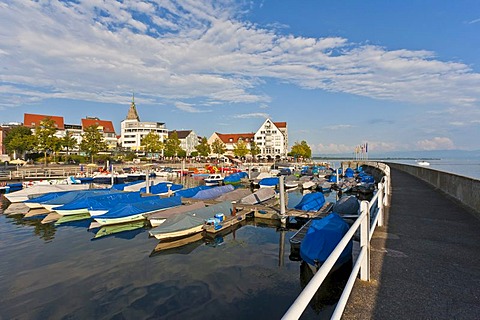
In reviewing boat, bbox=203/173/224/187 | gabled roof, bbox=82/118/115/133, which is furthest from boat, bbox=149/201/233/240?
gabled roof, bbox=82/118/115/133

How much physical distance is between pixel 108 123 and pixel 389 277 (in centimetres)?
13951

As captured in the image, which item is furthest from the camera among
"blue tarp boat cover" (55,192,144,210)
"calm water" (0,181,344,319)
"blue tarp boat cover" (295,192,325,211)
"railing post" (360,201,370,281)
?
"blue tarp boat cover" (295,192,325,211)

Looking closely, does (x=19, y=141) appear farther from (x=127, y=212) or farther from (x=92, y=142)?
(x=127, y=212)

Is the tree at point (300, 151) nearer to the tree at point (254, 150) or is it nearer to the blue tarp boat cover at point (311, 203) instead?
the tree at point (254, 150)

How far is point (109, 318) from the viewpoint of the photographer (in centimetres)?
929

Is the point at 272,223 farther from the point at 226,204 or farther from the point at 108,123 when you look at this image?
the point at 108,123

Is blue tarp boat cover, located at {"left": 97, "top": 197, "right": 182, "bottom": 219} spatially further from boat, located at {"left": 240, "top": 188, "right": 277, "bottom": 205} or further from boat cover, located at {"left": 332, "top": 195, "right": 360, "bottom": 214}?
boat cover, located at {"left": 332, "top": 195, "right": 360, "bottom": 214}

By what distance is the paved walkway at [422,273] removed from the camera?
4.45 meters

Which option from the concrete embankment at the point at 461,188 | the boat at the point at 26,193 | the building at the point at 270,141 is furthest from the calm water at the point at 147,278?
the building at the point at 270,141

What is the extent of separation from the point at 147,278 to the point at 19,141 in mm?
75906

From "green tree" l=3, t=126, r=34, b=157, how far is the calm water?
58.1m

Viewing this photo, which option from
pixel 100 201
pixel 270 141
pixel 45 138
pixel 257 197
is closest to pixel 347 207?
pixel 257 197

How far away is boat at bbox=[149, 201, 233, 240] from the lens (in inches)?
647

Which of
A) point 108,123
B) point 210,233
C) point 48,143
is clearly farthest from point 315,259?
point 108,123
